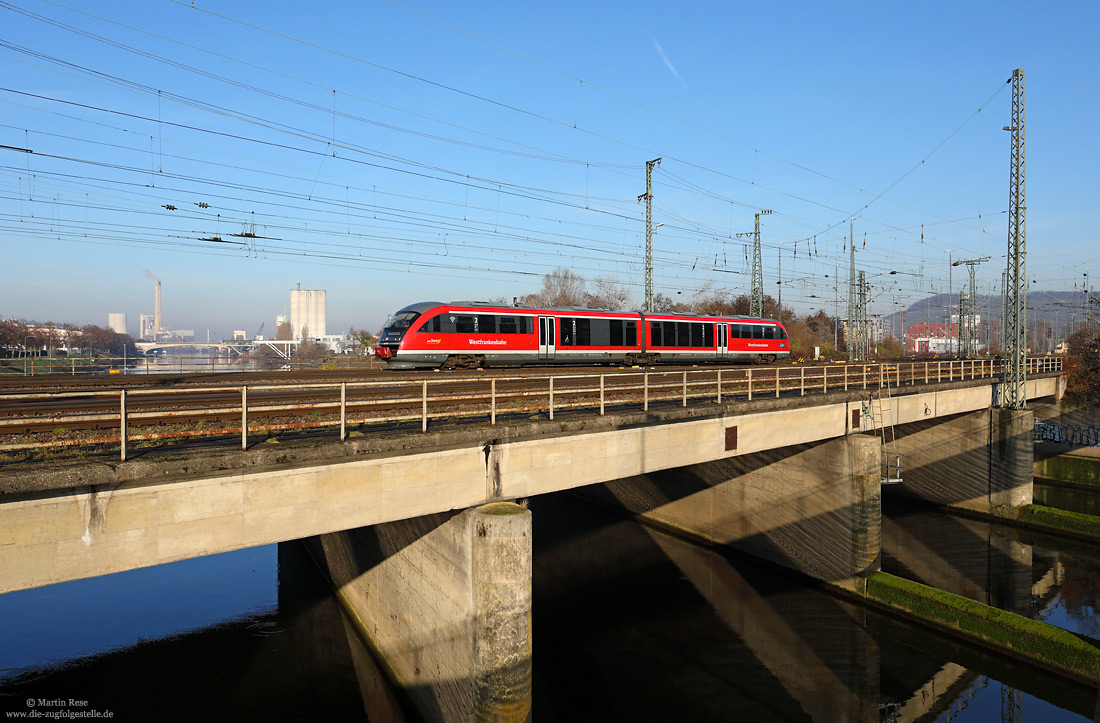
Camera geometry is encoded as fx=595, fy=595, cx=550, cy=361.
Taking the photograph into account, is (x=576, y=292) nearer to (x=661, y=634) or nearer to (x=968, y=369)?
(x=968, y=369)

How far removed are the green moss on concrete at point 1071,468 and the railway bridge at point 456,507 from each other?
17.4 m

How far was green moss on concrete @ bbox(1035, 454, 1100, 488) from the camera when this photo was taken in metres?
34.3

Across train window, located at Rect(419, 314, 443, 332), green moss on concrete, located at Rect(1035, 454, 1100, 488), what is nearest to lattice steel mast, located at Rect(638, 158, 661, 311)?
train window, located at Rect(419, 314, 443, 332)

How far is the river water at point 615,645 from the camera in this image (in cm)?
1495

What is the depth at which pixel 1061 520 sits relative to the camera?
27234 millimetres

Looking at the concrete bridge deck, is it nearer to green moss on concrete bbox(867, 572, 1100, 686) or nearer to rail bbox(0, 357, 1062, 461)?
rail bbox(0, 357, 1062, 461)

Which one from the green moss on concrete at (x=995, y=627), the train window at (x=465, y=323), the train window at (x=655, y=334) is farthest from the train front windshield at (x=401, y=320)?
the green moss on concrete at (x=995, y=627)

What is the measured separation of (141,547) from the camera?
830 centimetres

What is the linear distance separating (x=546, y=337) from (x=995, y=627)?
723 inches

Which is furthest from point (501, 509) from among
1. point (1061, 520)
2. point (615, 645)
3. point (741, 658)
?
point (1061, 520)

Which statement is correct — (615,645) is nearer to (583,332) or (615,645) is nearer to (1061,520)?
(583,332)

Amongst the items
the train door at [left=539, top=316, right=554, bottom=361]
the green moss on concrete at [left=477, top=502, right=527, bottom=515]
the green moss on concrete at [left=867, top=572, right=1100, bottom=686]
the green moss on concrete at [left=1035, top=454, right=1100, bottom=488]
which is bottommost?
the green moss on concrete at [left=867, top=572, right=1100, bottom=686]

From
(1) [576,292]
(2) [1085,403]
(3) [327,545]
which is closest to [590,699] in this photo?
(3) [327,545]

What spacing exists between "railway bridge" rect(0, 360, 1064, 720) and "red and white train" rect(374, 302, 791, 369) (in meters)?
7.28
